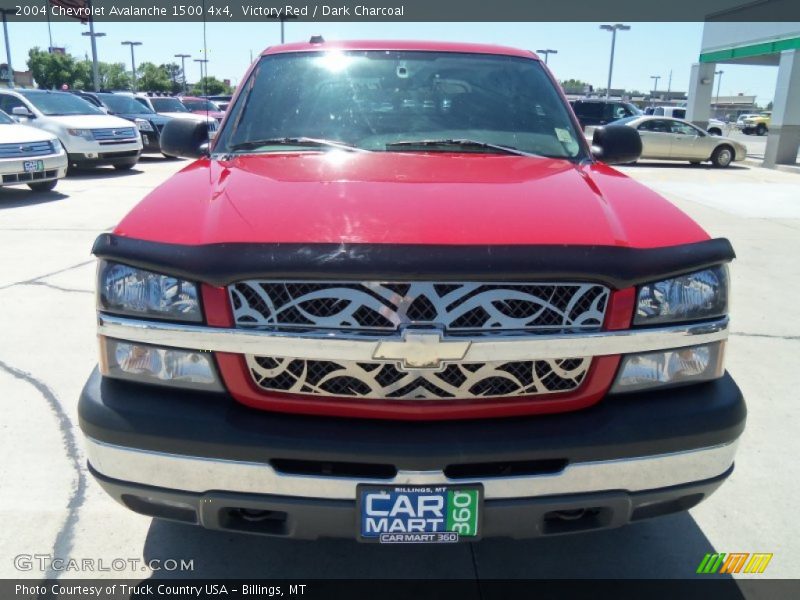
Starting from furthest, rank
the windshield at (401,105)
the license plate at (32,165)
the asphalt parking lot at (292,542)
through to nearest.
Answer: the license plate at (32,165), the windshield at (401,105), the asphalt parking lot at (292,542)

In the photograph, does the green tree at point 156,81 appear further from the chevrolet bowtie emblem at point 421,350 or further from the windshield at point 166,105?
the chevrolet bowtie emblem at point 421,350

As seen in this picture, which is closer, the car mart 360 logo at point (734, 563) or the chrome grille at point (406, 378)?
the chrome grille at point (406, 378)

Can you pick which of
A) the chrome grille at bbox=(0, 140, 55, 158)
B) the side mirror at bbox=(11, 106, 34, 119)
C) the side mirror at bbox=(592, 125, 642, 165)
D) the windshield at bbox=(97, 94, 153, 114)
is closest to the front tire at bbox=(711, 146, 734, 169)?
the windshield at bbox=(97, 94, 153, 114)

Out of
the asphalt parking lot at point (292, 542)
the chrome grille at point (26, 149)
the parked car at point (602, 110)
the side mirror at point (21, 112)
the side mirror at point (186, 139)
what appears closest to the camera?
the asphalt parking lot at point (292, 542)

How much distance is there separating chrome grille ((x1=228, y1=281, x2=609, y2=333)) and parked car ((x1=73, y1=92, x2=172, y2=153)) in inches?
644

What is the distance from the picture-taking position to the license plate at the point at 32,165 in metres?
10.1

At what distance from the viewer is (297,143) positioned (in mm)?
3049

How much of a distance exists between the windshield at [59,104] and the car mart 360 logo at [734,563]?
14116mm

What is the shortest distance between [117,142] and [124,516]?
12.5 meters

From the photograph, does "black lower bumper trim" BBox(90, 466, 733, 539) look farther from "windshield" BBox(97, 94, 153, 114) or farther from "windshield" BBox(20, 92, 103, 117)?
"windshield" BBox(97, 94, 153, 114)

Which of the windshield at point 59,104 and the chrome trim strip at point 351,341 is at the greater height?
the windshield at point 59,104

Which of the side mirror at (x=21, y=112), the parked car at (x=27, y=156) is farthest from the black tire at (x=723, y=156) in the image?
the side mirror at (x=21, y=112)

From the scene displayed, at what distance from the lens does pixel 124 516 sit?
9.05 ft

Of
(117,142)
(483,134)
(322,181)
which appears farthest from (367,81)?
(117,142)
